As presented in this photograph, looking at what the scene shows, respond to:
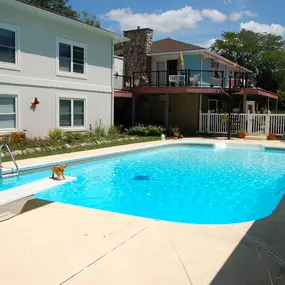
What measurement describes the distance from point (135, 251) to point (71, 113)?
43.3 feet

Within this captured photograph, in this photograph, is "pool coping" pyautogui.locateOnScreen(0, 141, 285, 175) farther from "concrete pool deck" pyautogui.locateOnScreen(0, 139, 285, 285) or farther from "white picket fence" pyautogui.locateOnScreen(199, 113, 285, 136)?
"concrete pool deck" pyautogui.locateOnScreen(0, 139, 285, 285)

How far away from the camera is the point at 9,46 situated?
13414 millimetres

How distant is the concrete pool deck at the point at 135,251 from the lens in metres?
3.53

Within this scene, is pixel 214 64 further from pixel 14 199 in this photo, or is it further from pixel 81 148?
pixel 14 199

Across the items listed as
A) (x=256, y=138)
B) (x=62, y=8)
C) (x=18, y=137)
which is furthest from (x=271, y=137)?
(x=62, y=8)

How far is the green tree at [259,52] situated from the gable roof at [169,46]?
25591 millimetres

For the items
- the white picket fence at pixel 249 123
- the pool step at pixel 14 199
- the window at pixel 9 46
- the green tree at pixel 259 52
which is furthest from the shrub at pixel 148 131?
the green tree at pixel 259 52

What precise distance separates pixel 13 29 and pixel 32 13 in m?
1.26

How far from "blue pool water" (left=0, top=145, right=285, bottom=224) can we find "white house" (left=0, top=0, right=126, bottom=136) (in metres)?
4.20

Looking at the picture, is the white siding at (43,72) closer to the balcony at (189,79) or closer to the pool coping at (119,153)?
the pool coping at (119,153)

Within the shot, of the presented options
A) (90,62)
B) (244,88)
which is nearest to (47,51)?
(90,62)

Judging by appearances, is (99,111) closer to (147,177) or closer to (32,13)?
(32,13)

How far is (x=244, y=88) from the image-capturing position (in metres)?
20.6

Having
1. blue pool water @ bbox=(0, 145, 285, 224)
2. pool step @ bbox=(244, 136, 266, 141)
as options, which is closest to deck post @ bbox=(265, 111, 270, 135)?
pool step @ bbox=(244, 136, 266, 141)
